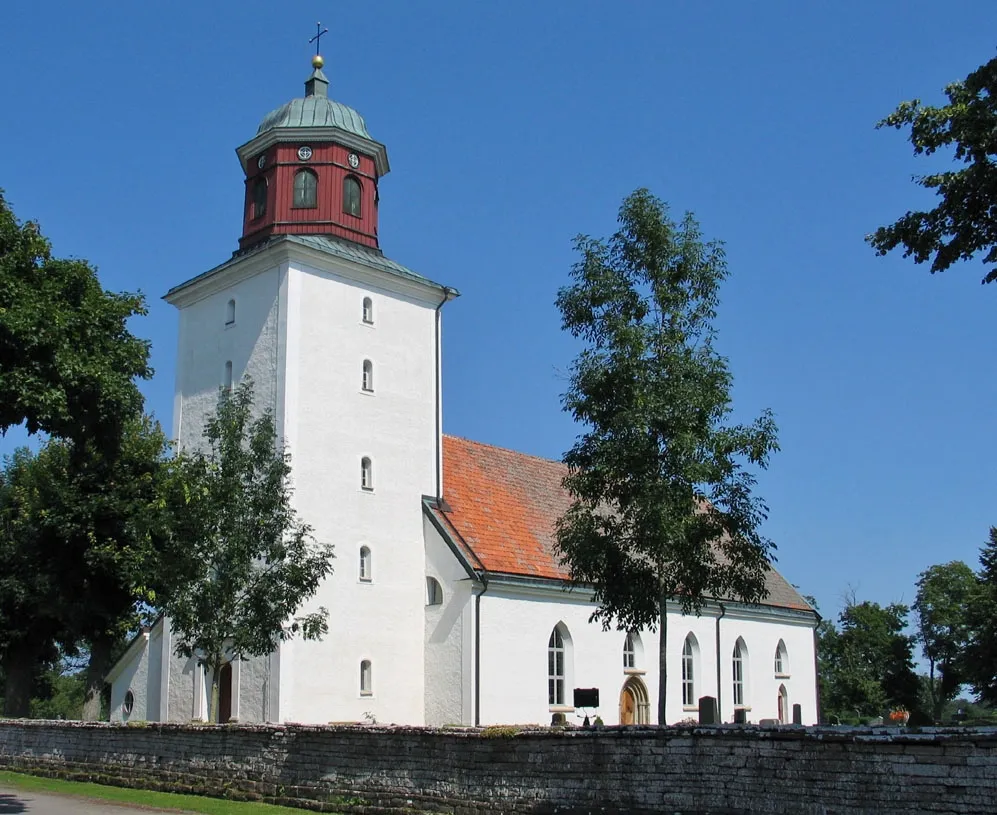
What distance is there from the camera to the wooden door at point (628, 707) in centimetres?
3478

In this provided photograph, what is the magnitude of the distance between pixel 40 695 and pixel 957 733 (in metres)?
50.8

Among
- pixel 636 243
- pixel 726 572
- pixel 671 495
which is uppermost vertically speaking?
pixel 636 243

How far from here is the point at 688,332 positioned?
2098 cm

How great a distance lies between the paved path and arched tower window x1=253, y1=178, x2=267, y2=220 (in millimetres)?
17864

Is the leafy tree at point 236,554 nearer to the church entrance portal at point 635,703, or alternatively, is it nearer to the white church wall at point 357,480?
the white church wall at point 357,480

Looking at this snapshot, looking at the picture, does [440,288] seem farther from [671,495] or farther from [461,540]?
[671,495]

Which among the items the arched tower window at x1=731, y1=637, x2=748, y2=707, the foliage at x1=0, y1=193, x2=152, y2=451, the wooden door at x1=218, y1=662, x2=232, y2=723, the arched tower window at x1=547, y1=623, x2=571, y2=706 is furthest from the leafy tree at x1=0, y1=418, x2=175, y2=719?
the arched tower window at x1=731, y1=637, x2=748, y2=707

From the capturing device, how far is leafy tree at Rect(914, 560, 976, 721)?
76500 mm

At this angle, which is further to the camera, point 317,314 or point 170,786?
point 317,314

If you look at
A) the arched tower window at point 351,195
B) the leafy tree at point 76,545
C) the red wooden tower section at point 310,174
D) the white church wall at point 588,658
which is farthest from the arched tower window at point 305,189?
the white church wall at point 588,658

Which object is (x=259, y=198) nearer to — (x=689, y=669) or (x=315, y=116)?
(x=315, y=116)

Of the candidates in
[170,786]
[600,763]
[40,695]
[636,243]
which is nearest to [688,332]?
[636,243]

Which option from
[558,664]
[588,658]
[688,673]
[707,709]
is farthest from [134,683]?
[707,709]

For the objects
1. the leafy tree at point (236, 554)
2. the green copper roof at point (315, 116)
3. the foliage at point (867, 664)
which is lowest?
the foliage at point (867, 664)
